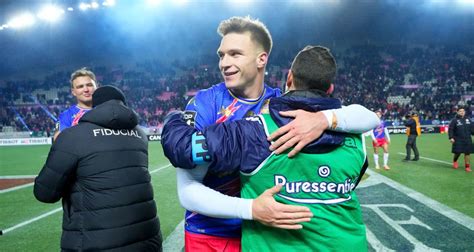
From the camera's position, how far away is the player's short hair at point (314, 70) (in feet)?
6.10

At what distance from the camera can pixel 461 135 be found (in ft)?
39.8

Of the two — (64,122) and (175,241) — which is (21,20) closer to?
(64,122)

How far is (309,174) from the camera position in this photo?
1724mm

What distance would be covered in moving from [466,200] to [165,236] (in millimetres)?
6158

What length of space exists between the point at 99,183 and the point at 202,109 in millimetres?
943

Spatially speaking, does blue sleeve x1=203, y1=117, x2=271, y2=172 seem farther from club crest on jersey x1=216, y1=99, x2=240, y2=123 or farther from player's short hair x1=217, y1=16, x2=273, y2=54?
player's short hair x1=217, y1=16, x2=273, y2=54

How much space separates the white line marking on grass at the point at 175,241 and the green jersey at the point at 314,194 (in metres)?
3.59

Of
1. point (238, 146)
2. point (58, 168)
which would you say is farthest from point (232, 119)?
point (58, 168)

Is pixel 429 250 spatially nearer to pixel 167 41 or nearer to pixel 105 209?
pixel 105 209

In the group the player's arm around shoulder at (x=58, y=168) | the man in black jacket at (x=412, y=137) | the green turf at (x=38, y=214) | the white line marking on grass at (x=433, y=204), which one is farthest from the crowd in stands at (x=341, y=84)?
the player's arm around shoulder at (x=58, y=168)

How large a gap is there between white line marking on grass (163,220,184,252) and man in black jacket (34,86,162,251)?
7.88ft

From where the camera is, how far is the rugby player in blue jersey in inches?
67.4

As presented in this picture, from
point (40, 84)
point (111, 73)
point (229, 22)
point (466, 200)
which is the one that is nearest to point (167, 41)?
point (111, 73)

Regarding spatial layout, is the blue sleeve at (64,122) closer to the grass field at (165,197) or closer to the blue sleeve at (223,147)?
the grass field at (165,197)
